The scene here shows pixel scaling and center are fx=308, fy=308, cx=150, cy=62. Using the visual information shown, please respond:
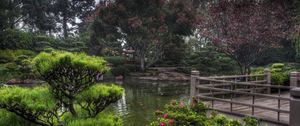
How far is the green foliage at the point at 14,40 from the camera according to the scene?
24.8 m

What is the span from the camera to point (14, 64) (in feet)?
64.2

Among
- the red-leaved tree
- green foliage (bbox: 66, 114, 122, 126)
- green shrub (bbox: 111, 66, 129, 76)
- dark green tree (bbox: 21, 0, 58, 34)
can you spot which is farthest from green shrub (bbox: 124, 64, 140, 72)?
green foliage (bbox: 66, 114, 122, 126)

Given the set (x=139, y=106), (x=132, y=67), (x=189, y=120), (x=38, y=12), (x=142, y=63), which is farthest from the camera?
(x=38, y=12)

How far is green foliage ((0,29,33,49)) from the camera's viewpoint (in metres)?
24.8

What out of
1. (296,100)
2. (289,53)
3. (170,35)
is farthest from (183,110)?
(289,53)

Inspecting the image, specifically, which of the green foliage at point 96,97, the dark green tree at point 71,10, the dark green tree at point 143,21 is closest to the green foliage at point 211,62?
the dark green tree at point 143,21

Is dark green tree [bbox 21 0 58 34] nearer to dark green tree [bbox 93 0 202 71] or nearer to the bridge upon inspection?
dark green tree [bbox 93 0 202 71]

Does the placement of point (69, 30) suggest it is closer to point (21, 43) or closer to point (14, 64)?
point (21, 43)

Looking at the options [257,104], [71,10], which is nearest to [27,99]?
[257,104]

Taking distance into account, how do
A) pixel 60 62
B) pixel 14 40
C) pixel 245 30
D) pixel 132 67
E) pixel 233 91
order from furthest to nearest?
pixel 14 40
pixel 132 67
pixel 245 30
pixel 233 91
pixel 60 62

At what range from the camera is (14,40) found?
83.7 feet

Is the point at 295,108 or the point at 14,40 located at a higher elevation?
the point at 14,40

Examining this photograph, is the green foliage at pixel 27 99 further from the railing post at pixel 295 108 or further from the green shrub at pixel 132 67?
the green shrub at pixel 132 67

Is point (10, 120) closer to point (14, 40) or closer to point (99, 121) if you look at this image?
point (99, 121)
